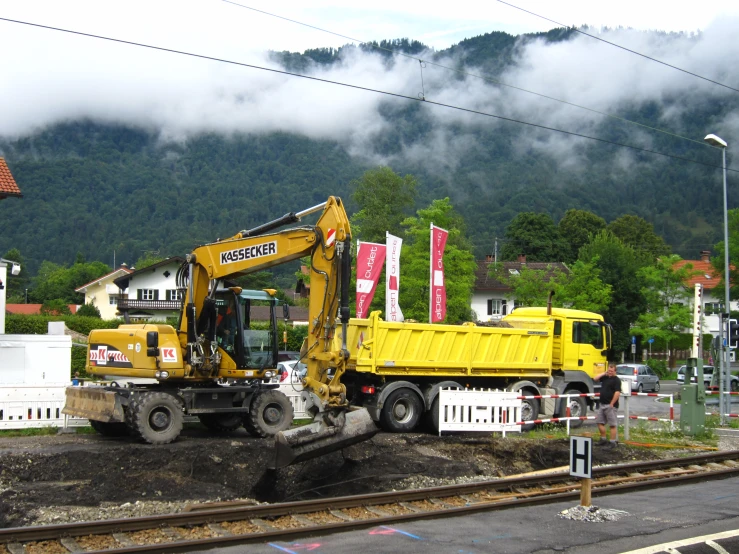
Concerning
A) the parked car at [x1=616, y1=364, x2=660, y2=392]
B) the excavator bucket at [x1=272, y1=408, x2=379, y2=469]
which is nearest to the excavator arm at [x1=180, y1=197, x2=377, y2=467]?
the excavator bucket at [x1=272, y1=408, x2=379, y2=469]

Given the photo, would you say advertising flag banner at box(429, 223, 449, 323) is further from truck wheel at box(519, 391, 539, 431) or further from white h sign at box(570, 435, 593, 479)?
white h sign at box(570, 435, 593, 479)

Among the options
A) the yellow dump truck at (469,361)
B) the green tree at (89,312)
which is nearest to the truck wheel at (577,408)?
the yellow dump truck at (469,361)

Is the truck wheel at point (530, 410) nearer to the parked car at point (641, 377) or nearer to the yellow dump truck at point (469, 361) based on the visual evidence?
the yellow dump truck at point (469, 361)

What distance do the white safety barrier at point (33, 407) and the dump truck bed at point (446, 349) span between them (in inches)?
277

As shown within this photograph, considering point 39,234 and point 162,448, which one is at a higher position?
point 39,234

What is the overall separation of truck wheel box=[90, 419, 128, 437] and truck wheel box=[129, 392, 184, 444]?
6.13 ft

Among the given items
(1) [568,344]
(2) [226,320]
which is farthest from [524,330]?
(2) [226,320]

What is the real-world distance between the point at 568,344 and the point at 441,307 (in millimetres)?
7673

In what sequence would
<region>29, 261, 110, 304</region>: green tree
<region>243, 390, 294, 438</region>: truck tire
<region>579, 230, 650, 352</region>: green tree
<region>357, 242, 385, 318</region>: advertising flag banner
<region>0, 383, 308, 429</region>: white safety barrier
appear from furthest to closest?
<region>29, 261, 110, 304</region>: green tree, <region>579, 230, 650, 352</region>: green tree, <region>357, 242, 385, 318</region>: advertising flag banner, <region>0, 383, 308, 429</region>: white safety barrier, <region>243, 390, 294, 438</region>: truck tire

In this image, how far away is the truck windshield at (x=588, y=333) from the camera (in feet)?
76.3

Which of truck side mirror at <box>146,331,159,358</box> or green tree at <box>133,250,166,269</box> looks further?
green tree at <box>133,250,166,269</box>

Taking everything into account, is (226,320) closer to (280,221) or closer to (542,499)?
(280,221)

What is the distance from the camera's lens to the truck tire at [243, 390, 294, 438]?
18109 mm

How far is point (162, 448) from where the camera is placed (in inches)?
617
